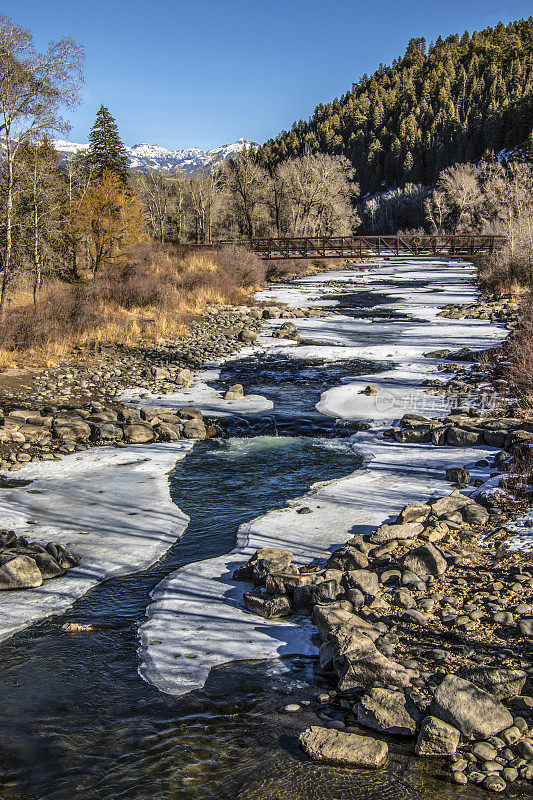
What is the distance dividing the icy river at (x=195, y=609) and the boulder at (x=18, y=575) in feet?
0.46

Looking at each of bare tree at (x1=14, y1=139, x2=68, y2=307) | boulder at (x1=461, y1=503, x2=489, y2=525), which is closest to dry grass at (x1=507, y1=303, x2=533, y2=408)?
boulder at (x1=461, y1=503, x2=489, y2=525)

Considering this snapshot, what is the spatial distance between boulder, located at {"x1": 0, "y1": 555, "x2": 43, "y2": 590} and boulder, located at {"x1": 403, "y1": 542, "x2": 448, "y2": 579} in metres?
3.78

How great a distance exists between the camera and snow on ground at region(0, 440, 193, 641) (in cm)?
639

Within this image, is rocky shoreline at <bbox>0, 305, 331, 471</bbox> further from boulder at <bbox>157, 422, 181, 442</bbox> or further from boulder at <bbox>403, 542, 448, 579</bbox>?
boulder at <bbox>403, 542, 448, 579</bbox>

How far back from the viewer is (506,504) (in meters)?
7.38

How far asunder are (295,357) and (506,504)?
480 inches

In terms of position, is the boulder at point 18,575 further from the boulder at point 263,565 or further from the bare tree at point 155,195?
the bare tree at point 155,195

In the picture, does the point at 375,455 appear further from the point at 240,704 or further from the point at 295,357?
the point at 295,357

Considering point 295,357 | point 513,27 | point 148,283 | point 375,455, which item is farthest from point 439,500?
point 513,27

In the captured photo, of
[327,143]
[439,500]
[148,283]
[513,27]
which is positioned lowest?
[439,500]

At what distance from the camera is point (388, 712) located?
4.30m

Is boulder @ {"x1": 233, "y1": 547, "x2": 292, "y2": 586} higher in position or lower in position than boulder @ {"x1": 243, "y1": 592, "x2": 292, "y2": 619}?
higher

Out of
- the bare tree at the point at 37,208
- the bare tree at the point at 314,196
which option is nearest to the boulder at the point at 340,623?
the bare tree at the point at 37,208

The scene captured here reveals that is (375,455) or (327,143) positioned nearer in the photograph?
(375,455)
